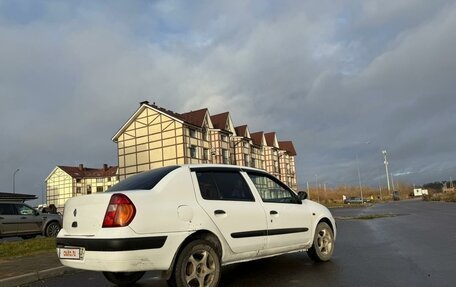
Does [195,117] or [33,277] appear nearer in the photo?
[33,277]

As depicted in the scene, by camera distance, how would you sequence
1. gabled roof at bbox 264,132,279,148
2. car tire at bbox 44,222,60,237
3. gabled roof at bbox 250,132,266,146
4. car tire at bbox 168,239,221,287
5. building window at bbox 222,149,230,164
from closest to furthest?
car tire at bbox 168,239,221,287 → car tire at bbox 44,222,60,237 → building window at bbox 222,149,230,164 → gabled roof at bbox 250,132,266,146 → gabled roof at bbox 264,132,279,148

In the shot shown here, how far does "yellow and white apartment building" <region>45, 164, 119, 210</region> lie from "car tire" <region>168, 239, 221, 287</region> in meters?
85.4

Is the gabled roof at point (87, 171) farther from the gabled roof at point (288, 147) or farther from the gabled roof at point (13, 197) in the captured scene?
the gabled roof at point (13, 197)

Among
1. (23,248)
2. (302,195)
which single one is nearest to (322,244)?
(302,195)

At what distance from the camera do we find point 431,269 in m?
6.85

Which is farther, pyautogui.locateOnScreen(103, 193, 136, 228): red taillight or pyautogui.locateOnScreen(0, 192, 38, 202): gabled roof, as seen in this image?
pyautogui.locateOnScreen(0, 192, 38, 202): gabled roof

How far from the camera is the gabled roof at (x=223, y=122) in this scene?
55.0m

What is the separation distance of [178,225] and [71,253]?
1365mm

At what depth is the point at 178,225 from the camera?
545 centimetres

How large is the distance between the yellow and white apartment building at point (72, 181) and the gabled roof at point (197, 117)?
41470 mm

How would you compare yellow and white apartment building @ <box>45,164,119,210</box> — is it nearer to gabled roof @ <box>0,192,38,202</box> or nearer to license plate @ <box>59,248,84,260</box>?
gabled roof @ <box>0,192,38,202</box>

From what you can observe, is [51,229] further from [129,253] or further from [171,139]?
[171,139]

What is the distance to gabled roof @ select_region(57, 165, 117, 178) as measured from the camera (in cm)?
A: 9219

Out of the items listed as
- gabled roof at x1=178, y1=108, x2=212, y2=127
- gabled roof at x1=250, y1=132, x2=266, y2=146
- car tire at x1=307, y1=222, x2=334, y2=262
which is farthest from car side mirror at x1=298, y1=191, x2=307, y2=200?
gabled roof at x1=250, y1=132, x2=266, y2=146
